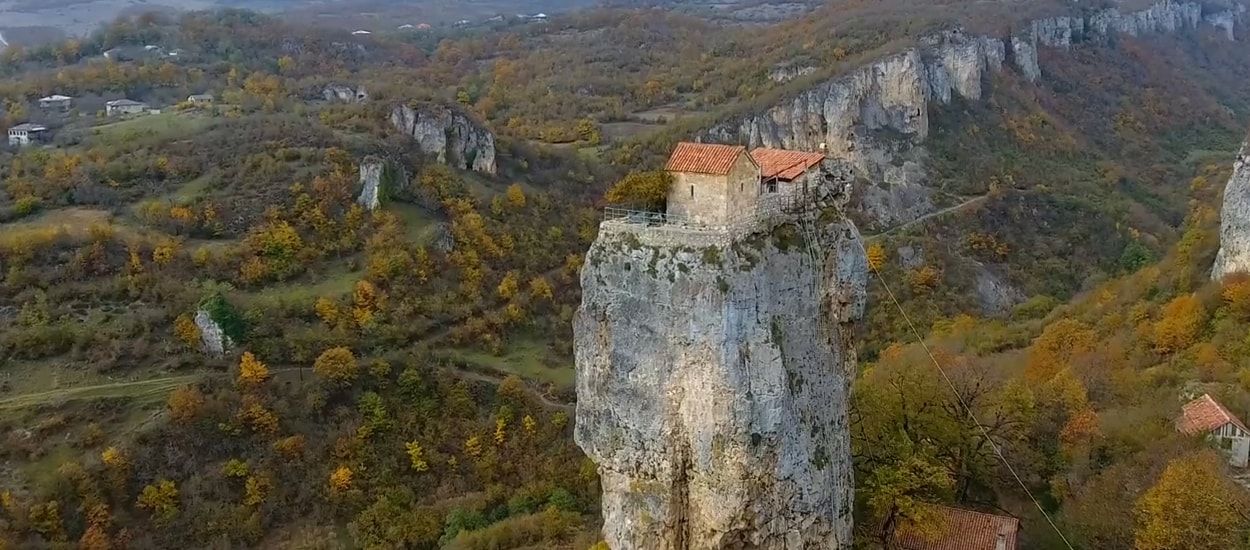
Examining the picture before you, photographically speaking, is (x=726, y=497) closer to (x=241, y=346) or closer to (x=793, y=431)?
(x=793, y=431)

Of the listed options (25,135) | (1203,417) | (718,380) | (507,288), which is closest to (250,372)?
(507,288)

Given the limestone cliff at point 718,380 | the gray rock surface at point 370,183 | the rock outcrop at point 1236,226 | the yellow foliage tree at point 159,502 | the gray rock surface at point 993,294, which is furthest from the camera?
the gray rock surface at point 993,294

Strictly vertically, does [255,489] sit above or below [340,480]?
above

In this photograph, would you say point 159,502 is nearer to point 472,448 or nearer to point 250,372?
point 250,372

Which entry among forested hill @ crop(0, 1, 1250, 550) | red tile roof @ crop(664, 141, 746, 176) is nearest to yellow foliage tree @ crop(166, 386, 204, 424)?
forested hill @ crop(0, 1, 1250, 550)

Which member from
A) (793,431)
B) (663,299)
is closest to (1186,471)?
(793,431)

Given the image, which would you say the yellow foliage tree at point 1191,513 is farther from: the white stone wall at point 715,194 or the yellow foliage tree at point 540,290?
the yellow foliage tree at point 540,290

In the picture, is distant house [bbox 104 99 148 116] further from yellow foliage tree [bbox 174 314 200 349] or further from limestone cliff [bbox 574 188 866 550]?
limestone cliff [bbox 574 188 866 550]

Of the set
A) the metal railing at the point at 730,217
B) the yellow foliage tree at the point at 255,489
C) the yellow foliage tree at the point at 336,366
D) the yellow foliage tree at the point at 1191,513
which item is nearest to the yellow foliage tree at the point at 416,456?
the yellow foliage tree at the point at 336,366
